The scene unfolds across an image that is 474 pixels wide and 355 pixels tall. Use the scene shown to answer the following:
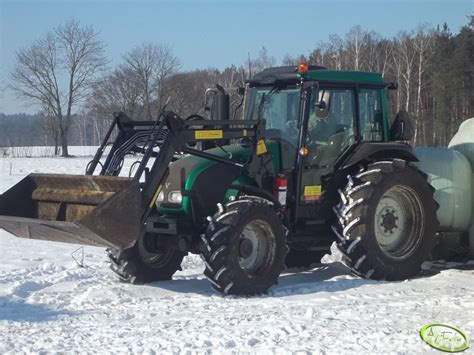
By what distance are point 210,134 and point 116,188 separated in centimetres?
133

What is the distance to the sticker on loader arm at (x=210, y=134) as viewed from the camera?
25.5 feet

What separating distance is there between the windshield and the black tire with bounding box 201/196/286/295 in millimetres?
1165

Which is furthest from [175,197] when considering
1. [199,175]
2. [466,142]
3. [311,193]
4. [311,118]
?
[466,142]

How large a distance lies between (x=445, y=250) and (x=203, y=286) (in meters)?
3.94

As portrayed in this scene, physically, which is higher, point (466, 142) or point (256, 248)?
point (466, 142)

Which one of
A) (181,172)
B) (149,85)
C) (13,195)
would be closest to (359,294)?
(181,172)

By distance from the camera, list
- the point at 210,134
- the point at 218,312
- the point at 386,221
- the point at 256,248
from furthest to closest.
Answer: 1. the point at 386,221
2. the point at 210,134
3. the point at 256,248
4. the point at 218,312

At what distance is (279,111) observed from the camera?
28.6 feet

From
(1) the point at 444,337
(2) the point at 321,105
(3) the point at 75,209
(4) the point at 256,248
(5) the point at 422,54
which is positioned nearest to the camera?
(1) the point at 444,337

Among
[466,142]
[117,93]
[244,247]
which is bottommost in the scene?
[244,247]

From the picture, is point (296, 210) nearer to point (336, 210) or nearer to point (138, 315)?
point (336, 210)

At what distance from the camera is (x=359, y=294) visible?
24.2 ft

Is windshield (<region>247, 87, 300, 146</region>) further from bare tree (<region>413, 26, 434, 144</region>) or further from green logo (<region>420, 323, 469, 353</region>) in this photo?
bare tree (<region>413, 26, 434, 144</region>)

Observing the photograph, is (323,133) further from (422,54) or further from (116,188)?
(422,54)
